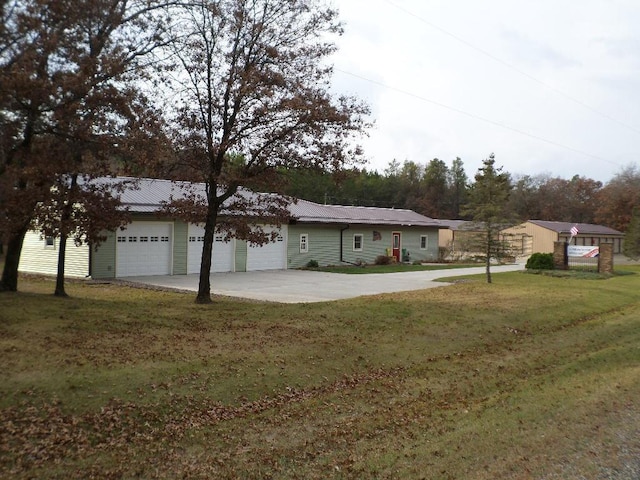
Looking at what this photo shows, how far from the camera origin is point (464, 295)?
1814cm

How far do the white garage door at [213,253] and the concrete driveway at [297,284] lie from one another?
76 cm

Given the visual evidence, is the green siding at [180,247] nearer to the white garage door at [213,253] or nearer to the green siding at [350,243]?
the white garage door at [213,253]

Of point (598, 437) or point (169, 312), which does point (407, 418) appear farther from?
point (169, 312)

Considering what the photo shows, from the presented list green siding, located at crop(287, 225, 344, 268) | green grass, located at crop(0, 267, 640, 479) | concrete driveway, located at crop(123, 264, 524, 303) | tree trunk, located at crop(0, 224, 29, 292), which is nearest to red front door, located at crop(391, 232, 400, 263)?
green siding, located at crop(287, 225, 344, 268)

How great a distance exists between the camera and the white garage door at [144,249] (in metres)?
21.1

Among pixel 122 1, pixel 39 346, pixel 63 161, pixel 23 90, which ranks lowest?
pixel 39 346

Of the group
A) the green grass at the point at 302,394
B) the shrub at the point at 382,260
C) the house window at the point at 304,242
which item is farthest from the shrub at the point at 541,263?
the green grass at the point at 302,394

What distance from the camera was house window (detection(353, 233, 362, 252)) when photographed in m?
33.1

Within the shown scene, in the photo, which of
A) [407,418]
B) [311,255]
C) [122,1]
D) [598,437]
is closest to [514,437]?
[598,437]

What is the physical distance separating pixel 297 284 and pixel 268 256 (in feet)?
21.8

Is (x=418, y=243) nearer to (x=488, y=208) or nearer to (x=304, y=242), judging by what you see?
(x=304, y=242)

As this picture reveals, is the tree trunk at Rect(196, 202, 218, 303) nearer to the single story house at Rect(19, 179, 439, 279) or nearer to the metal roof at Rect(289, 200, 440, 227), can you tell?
the single story house at Rect(19, 179, 439, 279)

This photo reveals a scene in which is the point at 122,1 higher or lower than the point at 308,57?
higher

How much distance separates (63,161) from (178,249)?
41.4 feet
